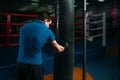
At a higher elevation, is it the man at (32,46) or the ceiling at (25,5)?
the ceiling at (25,5)

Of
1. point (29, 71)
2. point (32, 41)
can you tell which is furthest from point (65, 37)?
point (29, 71)

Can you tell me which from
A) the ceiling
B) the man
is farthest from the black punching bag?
the ceiling

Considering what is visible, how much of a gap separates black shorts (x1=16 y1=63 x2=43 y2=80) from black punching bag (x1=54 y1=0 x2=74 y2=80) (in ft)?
1.30

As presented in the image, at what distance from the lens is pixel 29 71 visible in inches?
145

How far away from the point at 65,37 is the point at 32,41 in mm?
552

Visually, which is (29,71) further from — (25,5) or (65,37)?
(25,5)

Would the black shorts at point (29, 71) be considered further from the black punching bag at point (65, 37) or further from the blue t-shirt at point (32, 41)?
the black punching bag at point (65, 37)

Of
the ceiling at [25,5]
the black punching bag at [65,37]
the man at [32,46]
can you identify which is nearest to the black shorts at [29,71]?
the man at [32,46]

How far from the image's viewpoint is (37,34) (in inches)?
142

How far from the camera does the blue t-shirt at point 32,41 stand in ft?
11.8

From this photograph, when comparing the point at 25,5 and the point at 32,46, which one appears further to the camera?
the point at 25,5

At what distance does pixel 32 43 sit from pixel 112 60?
4.15 meters

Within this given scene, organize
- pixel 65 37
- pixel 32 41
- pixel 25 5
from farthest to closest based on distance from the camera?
pixel 25 5 → pixel 32 41 → pixel 65 37

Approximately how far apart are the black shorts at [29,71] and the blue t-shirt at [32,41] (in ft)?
0.24
